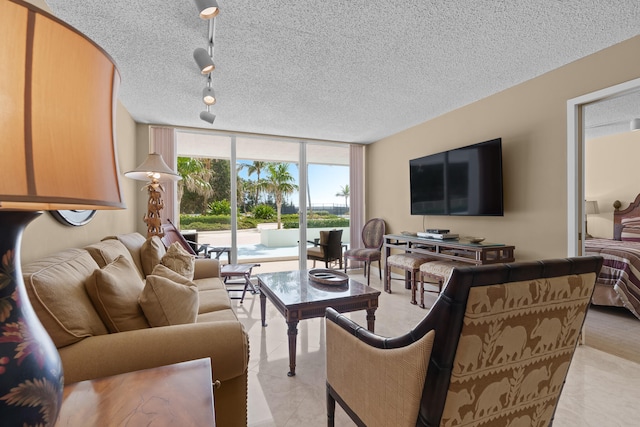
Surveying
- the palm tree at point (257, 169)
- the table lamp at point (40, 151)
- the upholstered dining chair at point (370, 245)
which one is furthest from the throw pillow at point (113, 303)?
the palm tree at point (257, 169)

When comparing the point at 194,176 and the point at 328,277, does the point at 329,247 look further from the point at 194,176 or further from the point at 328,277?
the point at 194,176

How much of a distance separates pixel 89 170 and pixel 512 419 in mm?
1429

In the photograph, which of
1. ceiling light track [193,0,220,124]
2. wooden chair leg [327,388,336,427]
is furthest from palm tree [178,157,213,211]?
wooden chair leg [327,388,336,427]

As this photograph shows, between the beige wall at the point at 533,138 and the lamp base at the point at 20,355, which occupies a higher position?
the beige wall at the point at 533,138

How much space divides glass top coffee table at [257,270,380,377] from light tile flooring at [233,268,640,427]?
18cm

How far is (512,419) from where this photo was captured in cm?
104

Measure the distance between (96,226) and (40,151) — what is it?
3.11m

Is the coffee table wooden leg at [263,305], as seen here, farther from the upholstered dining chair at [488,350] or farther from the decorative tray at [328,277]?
the upholstered dining chair at [488,350]

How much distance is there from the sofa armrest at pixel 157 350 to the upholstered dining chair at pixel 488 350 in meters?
0.61

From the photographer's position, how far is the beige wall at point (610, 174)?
4.85 metres

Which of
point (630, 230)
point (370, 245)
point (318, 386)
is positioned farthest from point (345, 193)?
point (630, 230)

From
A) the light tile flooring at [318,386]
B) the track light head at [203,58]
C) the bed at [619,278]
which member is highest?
the track light head at [203,58]

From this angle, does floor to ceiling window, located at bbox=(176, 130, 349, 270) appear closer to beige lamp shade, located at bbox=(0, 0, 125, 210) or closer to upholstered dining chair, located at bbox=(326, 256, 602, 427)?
upholstered dining chair, located at bbox=(326, 256, 602, 427)

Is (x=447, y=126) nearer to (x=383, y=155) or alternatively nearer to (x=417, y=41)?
(x=383, y=155)
